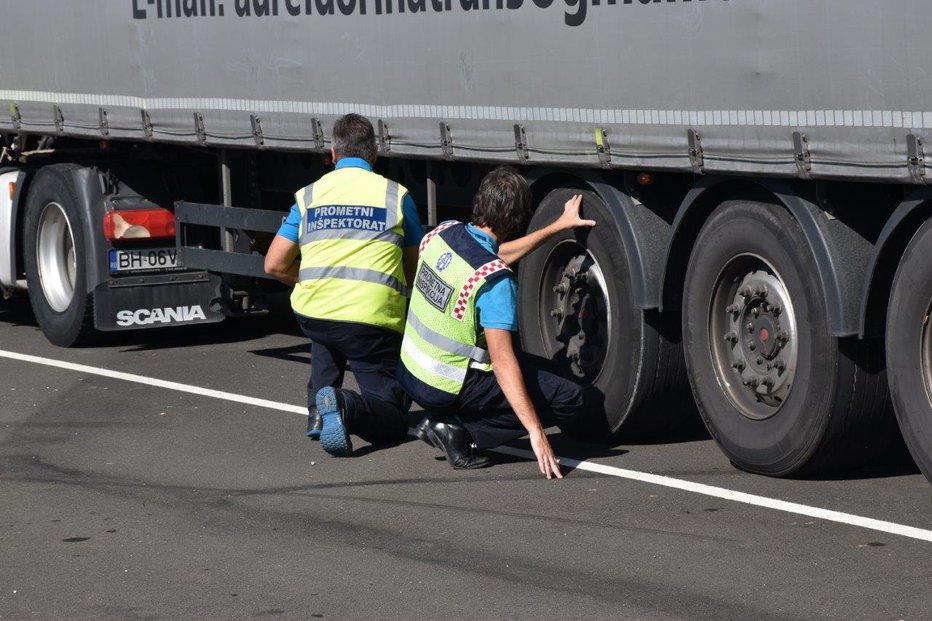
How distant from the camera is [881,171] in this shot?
21.5 feet

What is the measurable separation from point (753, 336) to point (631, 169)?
93 cm

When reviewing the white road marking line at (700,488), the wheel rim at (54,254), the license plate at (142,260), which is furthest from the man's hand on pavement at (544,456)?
the wheel rim at (54,254)

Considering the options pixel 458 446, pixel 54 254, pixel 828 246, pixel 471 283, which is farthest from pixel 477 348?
pixel 54 254

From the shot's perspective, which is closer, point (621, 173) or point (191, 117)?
point (621, 173)

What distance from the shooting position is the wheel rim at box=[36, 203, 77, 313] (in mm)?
12617

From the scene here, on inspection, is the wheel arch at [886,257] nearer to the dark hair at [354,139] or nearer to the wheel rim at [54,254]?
the dark hair at [354,139]

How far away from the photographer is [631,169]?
7.93 m

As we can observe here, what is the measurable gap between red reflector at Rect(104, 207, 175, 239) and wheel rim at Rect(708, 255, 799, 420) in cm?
525

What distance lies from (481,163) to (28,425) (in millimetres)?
2765

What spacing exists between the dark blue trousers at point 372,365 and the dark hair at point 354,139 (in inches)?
32.8

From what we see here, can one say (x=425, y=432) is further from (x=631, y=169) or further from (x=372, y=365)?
(x=631, y=169)

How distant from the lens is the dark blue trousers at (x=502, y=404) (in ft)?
25.9

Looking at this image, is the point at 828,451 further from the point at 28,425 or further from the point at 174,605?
the point at 28,425

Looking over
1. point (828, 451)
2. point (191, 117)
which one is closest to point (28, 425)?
point (191, 117)
